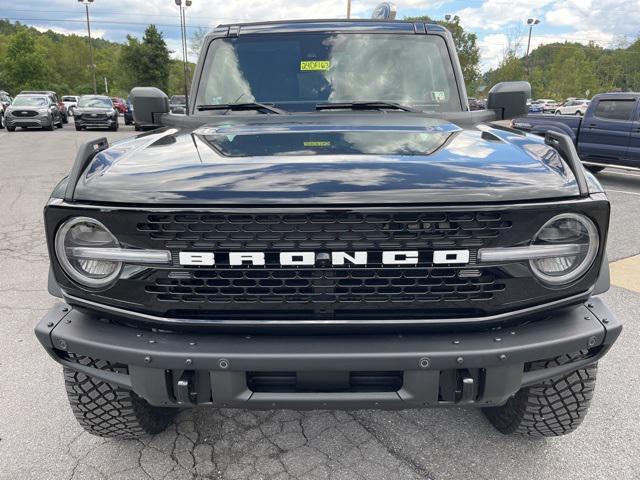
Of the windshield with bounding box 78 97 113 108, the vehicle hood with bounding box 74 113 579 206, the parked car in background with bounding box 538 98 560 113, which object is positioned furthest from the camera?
the parked car in background with bounding box 538 98 560 113

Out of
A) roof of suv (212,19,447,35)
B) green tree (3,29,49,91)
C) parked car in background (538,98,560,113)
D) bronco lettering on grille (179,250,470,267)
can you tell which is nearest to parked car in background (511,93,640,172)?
roof of suv (212,19,447,35)

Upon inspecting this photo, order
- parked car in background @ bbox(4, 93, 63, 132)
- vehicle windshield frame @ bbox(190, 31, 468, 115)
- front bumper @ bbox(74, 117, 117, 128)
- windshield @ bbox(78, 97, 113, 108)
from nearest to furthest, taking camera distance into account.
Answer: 1. vehicle windshield frame @ bbox(190, 31, 468, 115)
2. parked car in background @ bbox(4, 93, 63, 132)
3. front bumper @ bbox(74, 117, 117, 128)
4. windshield @ bbox(78, 97, 113, 108)

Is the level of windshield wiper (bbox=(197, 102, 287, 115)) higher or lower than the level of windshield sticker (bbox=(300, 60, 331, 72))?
lower

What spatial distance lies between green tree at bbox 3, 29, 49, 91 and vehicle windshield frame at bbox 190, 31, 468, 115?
65290mm

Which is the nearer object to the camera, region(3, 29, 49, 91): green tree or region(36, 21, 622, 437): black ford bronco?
region(36, 21, 622, 437): black ford bronco

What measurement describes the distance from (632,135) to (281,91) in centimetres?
906

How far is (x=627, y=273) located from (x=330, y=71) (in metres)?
3.74

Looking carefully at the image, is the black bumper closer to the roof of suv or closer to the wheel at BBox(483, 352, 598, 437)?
the wheel at BBox(483, 352, 598, 437)

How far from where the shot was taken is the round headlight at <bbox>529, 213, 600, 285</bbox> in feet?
6.12

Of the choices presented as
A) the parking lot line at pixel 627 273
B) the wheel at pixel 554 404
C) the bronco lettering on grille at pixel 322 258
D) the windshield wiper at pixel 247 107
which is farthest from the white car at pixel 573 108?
the bronco lettering on grille at pixel 322 258

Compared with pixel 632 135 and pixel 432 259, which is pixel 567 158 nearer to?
pixel 432 259

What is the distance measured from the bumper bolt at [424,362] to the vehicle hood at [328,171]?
54 cm

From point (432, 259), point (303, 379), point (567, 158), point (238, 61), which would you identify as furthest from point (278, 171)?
point (238, 61)

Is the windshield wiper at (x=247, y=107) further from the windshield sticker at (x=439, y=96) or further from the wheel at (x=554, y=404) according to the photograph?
the wheel at (x=554, y=404)
